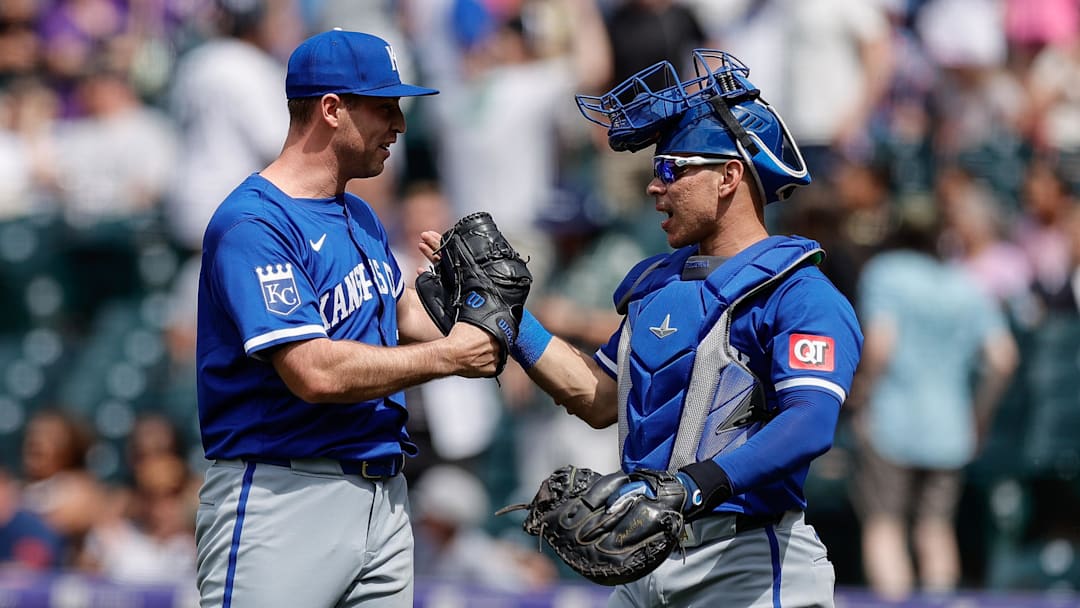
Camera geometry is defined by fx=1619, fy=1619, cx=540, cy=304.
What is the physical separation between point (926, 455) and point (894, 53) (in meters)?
2.70

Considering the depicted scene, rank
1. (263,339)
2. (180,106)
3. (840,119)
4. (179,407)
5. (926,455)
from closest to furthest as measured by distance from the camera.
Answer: (263,339) → (926,455) → (840,119) → (179,407) → (180,106)

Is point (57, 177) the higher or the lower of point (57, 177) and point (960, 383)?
the higher

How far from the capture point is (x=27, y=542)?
8.15 metres

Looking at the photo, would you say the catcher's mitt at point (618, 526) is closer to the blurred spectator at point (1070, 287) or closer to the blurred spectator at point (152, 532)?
the blurred spectator at point (152, 532)

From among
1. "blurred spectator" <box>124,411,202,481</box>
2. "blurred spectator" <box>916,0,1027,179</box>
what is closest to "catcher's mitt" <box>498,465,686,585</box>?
"blurred spectator" <box>124,411,202,481</box>

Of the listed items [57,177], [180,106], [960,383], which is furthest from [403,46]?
[960,383]

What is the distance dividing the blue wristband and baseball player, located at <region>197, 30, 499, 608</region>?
10.8 inches

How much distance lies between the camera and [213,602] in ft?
13.2

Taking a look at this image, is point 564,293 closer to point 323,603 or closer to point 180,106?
point 180,106

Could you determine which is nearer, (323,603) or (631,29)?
(323,603)

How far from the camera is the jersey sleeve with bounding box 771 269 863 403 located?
3.75 metres

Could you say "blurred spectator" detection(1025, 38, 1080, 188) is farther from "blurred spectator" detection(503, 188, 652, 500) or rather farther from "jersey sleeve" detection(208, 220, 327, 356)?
"jersey sleeve" detection(208, 220, 327, 356)

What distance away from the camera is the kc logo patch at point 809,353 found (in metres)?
3.76

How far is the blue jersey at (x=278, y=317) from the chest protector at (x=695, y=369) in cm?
67
